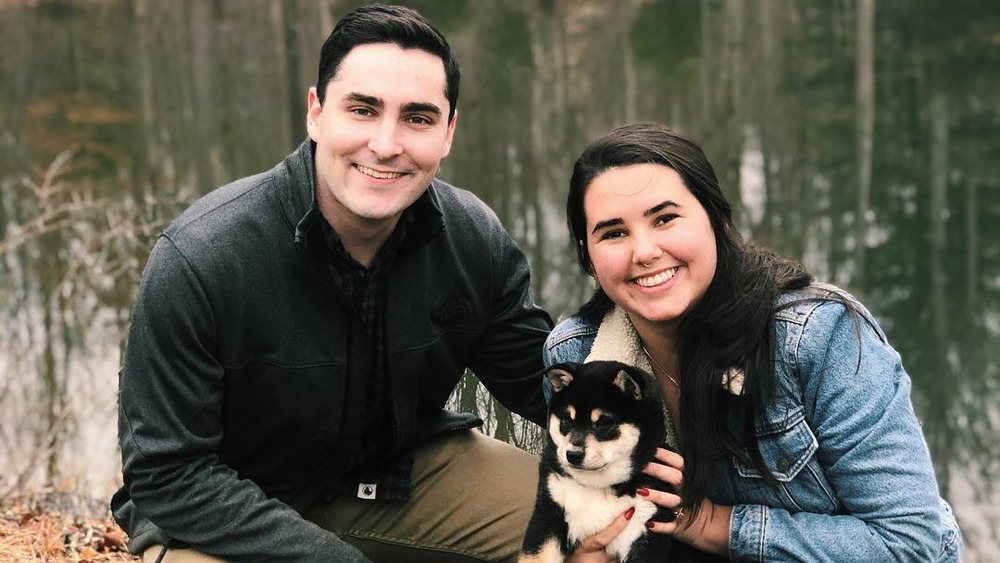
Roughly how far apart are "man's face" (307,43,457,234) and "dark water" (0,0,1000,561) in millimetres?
1623

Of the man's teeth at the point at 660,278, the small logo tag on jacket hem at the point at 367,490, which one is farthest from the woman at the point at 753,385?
the small logo tag on jacket hem at the point at 367,490

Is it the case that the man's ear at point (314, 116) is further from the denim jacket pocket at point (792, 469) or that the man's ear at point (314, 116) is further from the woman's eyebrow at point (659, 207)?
the denim jacket pocket at point (792, 469)

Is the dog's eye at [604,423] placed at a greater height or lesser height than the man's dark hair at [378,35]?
lesser

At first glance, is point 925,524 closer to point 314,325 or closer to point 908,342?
point 314,325

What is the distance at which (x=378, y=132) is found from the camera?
11.4ft

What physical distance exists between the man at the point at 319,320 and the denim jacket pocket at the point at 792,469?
1.11 metres

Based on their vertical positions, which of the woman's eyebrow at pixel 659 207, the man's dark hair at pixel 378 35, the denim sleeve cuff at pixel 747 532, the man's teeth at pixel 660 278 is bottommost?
the denim sleeve cuff at pixel 747 532

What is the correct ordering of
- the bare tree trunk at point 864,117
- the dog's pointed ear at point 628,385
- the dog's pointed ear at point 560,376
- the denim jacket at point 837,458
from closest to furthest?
the denim jacket at point 837,458 → the dog's pointed ear at point 628,385 → the dog's pointed ear at point 560,376 → the bare tree trunk at point 864,117

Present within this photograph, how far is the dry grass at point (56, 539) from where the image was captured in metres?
4.39

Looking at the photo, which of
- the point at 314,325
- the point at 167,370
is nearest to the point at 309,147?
the point at 314,325

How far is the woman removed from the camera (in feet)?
10.2

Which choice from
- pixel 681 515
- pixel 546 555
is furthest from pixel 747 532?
pixel 546 555

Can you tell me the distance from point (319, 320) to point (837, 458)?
1.63m

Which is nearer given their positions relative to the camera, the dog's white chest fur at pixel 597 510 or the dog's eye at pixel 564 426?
the dog's white chest fur at pixel 597 510
